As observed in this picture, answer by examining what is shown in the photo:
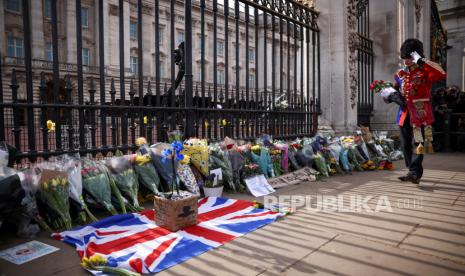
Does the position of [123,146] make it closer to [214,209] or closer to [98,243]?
[214,209]

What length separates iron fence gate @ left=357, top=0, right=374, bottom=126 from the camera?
11477 mm

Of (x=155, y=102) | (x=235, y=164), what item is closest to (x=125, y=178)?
(x=235, y=164)

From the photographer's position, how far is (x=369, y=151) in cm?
838

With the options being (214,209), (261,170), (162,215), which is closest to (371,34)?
(261,170)

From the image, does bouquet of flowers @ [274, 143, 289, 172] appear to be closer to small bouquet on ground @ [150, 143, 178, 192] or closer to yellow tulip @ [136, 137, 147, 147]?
small bouquet on ground @ [150, 143, 178, 192]

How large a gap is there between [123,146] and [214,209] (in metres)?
1.57

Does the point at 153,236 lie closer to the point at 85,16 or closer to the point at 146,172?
the point at 146,172

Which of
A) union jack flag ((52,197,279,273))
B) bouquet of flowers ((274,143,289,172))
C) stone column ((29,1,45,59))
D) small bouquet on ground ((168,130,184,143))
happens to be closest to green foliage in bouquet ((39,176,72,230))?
union jack flag ((52,197,279,273))

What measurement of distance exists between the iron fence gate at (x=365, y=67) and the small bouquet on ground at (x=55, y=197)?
9880 mm

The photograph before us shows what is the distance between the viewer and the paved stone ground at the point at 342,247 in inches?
98.5

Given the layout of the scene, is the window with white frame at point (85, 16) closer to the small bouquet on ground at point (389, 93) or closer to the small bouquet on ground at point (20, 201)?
the small bouquet on ground at point (389, 93)

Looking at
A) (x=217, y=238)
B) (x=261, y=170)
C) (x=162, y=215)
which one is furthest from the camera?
(x=261, y=170)

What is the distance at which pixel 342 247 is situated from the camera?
115 inches

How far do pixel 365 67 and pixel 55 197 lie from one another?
35.9 ft
